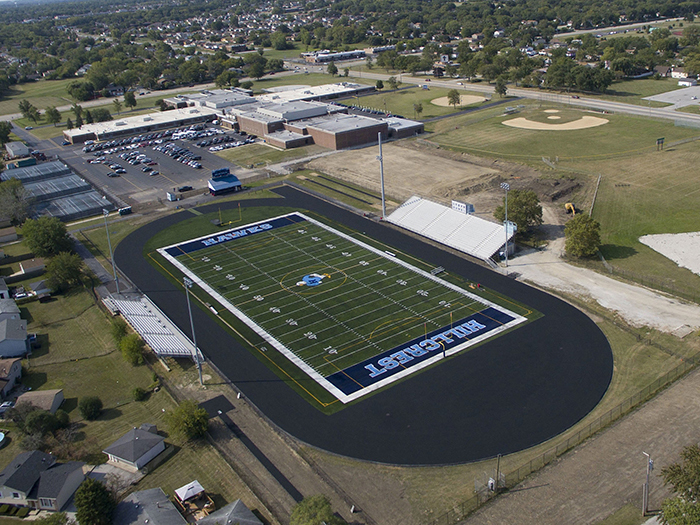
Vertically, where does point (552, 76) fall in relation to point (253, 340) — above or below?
above

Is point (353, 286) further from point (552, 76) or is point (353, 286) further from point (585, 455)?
point (552, 76)

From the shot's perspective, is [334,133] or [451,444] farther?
[334,133]

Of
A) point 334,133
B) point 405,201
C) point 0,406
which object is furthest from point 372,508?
point 334,133

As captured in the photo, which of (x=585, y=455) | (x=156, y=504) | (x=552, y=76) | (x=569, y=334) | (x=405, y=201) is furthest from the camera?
(x=552, y=76)

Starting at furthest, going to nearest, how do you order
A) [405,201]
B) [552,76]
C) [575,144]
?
1. [552,76]
2. [575,144]
3. [405,201]

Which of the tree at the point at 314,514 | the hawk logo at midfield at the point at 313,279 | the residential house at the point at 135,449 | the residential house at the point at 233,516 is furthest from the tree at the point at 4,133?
the tree at the point at 314,514

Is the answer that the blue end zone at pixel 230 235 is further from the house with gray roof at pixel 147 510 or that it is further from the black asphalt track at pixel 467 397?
the house with gray roof at pixel 147 510

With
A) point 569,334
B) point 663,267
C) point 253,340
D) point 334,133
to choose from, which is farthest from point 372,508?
point 334,133

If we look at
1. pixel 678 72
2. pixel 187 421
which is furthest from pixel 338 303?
pixel 678 72
